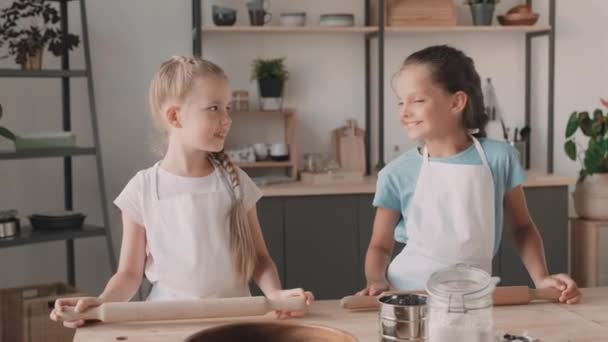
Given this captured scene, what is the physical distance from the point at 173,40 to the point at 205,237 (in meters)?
2.40

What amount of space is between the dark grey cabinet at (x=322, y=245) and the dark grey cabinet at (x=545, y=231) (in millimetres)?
698

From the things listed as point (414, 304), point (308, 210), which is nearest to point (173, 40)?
point (308, 210)

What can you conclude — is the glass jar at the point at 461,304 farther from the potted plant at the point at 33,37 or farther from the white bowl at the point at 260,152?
the white bowl at the point at 260,152

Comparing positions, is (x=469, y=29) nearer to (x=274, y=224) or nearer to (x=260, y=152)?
(x=260, y=152)

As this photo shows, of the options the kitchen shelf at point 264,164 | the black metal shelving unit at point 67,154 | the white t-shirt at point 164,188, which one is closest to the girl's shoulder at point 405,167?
the white t-shirt at point 164,188

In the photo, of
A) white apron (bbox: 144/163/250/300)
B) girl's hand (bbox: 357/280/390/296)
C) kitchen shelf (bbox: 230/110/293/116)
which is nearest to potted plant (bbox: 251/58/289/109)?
kitchen shelf (bbox: 230/110/293/116)

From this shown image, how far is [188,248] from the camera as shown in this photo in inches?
80.2

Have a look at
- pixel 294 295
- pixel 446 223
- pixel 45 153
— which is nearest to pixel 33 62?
pixel 45 153

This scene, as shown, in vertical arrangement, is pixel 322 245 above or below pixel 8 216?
below

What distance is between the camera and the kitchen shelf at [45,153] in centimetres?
358

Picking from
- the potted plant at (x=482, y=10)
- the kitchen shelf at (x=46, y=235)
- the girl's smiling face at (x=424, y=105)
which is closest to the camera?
the girl's smiling face at (x=424, y=105)

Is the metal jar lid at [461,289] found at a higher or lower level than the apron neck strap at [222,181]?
lower

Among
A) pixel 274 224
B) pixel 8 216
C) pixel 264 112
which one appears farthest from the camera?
pixel 264 112

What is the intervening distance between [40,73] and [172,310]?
2.28 m
